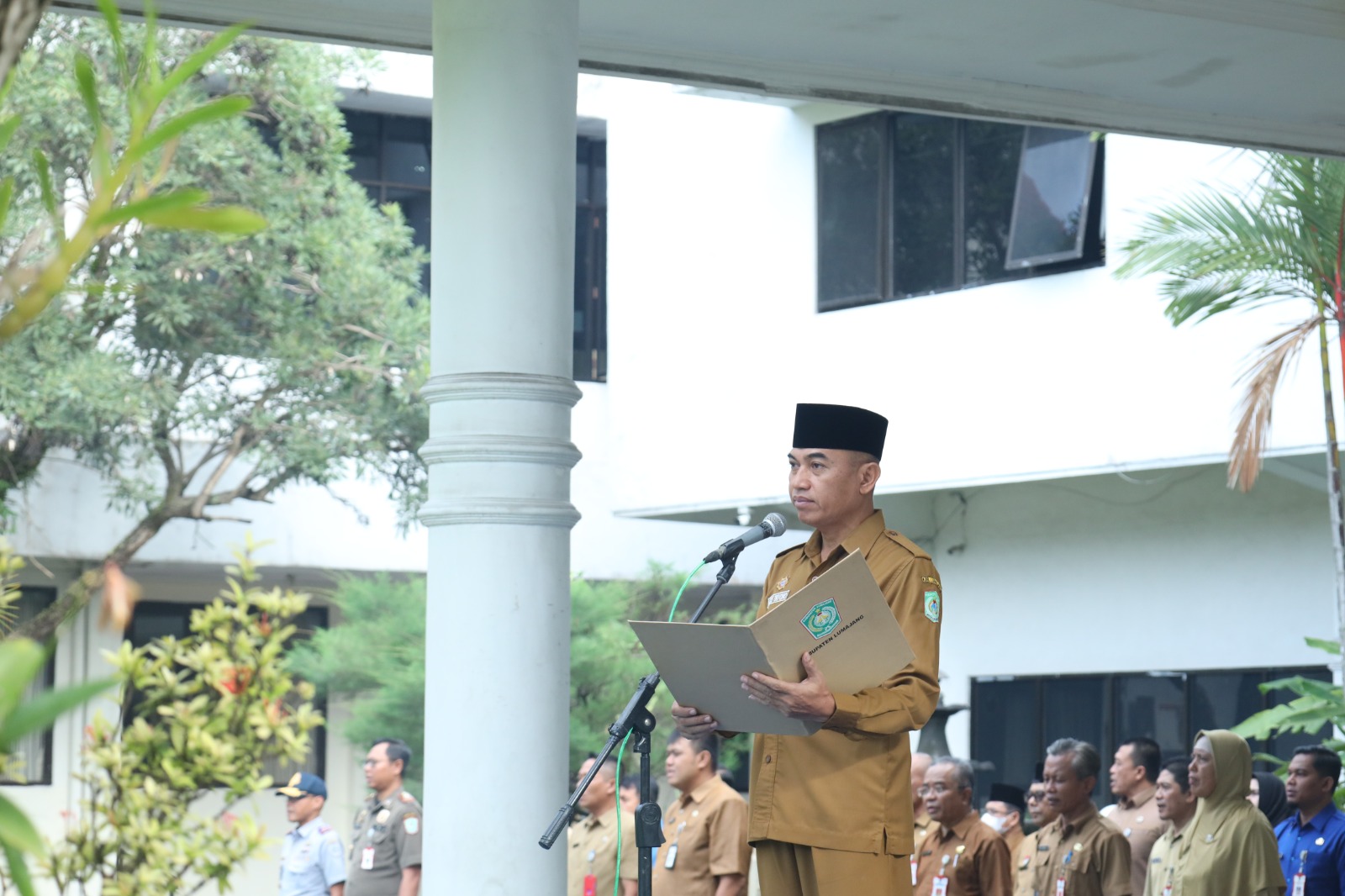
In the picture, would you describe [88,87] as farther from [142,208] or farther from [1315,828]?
[1315,828]

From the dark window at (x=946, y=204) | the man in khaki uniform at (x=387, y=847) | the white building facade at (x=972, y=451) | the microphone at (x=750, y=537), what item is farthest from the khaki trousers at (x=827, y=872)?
the dark window at (x=946, y=204)

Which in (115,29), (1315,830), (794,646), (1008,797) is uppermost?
(115,29)

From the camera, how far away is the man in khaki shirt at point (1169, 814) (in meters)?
7.89

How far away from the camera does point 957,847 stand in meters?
7.84

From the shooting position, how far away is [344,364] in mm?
13109

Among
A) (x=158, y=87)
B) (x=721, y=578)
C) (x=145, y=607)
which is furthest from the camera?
(x=145, y=607)

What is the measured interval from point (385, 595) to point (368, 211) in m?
3.49

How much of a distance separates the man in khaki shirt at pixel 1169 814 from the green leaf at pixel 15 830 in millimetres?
7559

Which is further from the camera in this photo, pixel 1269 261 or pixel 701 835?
pixel 1269 261

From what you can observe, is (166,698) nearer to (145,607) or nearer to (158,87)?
(158,87)

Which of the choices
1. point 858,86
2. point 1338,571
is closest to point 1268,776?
point 1338,571

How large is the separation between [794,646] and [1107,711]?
9805mm

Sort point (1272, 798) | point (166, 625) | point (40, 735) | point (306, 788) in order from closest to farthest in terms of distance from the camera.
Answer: point (1272, 798) → point (306, 788) → point (40, 735) → point (166, 625)

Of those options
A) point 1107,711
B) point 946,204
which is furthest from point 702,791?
point 946,204
